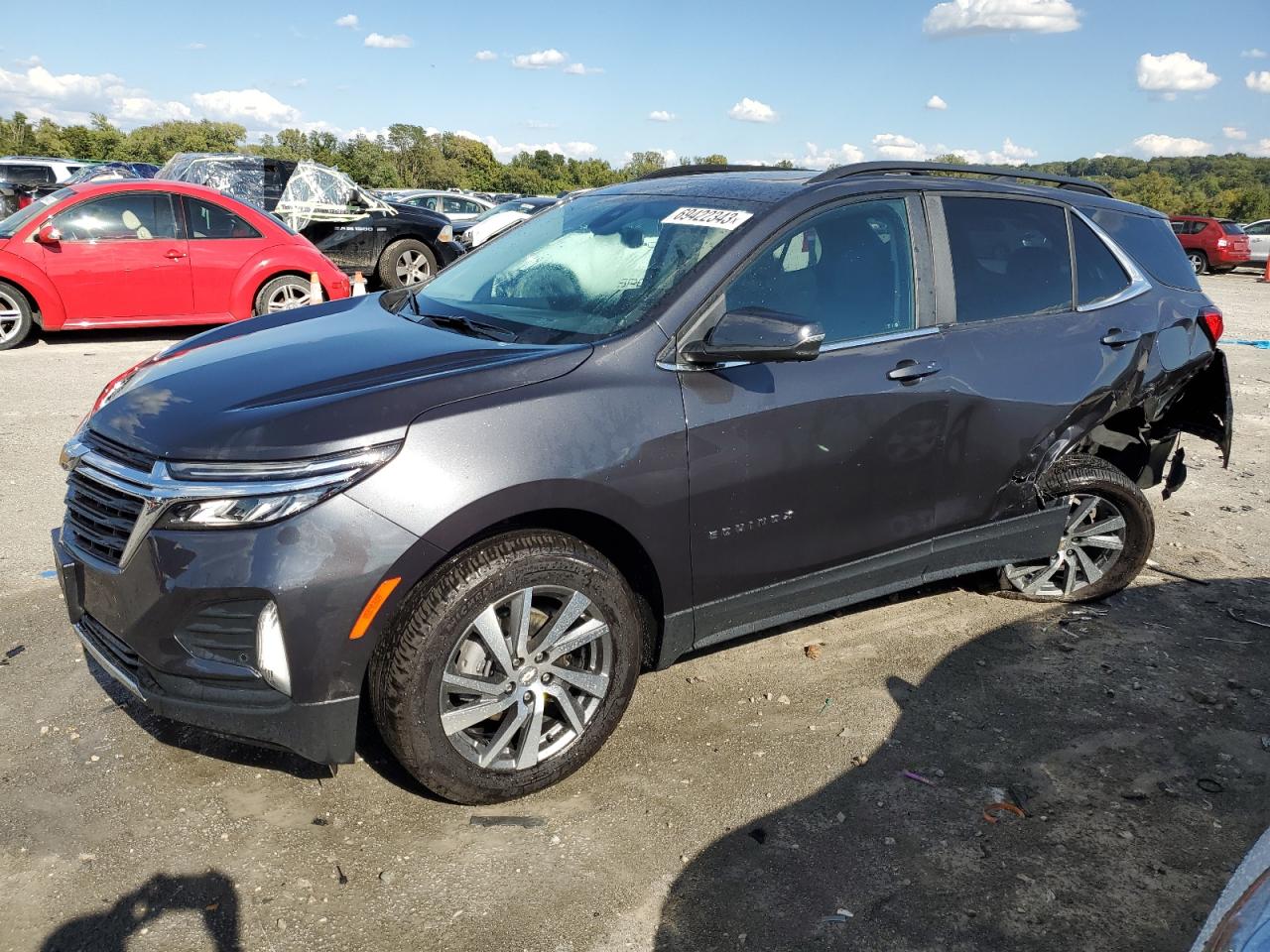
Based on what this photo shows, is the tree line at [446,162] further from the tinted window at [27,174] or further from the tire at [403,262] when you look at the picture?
the tire at [403,262]

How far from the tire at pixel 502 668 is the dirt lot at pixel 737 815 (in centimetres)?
19

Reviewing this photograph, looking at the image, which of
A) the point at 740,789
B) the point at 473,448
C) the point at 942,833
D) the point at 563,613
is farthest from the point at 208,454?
the point at 942,833

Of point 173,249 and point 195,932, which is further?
point 173,249

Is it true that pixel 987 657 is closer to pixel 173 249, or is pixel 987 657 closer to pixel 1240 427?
pixel 1240 427

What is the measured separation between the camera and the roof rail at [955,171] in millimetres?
3729

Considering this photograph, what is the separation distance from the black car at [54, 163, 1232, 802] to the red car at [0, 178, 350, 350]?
6930mm

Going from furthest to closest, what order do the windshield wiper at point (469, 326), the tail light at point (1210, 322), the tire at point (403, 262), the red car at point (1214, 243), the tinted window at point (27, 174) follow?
the red car at point (1214, 243)
the tinted window at point (27, 174)
the tire at point (403, 262)
the tail light at point (1210, 322)
the windshield wiper at point (469, 326)

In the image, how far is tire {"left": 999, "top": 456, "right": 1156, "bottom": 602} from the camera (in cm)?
447

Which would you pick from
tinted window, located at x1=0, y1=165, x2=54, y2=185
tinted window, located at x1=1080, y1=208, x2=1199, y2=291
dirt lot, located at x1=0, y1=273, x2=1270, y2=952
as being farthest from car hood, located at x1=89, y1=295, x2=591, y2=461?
tinted window, located at x1=0, y1=165, x2=54, y2=185

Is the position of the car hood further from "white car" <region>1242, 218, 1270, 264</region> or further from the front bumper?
"white car" <region>1242, 218, 1270, 264</region>

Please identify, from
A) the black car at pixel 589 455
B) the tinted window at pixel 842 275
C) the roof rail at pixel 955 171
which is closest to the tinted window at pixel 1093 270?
the black car at pixel 589 455

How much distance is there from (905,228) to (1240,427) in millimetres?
6003

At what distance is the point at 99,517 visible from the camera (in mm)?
2799

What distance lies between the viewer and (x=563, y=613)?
A: 295cm
